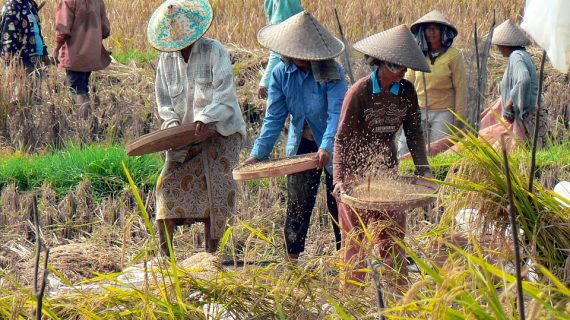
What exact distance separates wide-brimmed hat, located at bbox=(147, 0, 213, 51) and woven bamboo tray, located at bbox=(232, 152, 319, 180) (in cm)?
74

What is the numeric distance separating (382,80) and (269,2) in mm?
3792

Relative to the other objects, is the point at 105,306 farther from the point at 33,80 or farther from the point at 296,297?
the point at 33,80

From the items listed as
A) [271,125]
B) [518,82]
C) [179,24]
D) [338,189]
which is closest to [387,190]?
[338,189]

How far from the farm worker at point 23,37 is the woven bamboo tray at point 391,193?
198 inches

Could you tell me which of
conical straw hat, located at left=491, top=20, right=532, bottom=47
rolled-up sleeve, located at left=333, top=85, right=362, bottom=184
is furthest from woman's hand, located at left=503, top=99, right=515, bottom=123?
rolled-up sleeve, located at left=333, top=85, right=362, bottom=184

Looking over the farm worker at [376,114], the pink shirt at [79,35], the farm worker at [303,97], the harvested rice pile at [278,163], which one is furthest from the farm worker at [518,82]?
the pink shirt at [79,35]

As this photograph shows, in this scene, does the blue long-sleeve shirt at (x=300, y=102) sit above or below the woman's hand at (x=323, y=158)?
above

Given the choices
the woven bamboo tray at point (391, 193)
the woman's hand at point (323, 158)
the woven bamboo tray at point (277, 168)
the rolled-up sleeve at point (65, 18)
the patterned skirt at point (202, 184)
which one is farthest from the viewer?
the rolled-up sleeve at point (65, 18)

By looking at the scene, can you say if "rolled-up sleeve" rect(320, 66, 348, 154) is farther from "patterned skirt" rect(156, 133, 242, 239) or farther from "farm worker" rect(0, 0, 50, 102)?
"farm worker" rect(0, 0, 50, 102)

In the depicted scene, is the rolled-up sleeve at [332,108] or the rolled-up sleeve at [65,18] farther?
the rolled-up sleeve at [65,18]

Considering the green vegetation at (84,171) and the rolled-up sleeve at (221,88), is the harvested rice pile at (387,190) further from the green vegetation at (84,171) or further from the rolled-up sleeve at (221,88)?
the green vegetation at (84,171)

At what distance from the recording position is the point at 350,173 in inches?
203

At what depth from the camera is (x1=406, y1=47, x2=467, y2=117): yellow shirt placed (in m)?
7.61

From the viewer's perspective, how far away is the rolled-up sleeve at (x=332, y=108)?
5539mm
